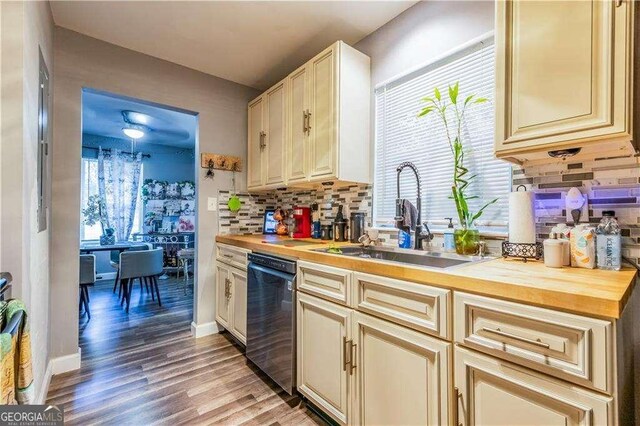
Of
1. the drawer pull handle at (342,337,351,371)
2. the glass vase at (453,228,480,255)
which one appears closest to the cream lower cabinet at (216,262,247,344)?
the drawer pull handle at (342,337,351,371)

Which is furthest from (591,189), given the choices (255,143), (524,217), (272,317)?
(255,143)

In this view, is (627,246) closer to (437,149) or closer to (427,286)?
(427,286)

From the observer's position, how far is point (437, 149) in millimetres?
1842

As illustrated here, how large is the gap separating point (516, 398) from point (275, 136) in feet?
7.85

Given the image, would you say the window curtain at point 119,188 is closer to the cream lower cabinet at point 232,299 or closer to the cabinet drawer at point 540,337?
the cream lower cabinet at point 232,299

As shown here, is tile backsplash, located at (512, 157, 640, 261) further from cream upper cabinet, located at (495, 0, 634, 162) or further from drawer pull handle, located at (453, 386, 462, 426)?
drawer pull handle, located at (453, 386, 462, 426)

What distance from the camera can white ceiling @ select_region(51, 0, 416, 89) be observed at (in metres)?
1.96

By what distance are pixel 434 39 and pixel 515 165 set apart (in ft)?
3.19

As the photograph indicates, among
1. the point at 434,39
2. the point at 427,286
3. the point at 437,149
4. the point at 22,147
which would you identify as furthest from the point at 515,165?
the point at 22,147

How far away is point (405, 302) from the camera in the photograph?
1183 mm

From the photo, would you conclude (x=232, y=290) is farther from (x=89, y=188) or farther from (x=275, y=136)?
(x=89, y=188)

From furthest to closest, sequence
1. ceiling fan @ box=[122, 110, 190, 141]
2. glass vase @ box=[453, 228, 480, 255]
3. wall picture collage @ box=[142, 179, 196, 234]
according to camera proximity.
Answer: wall picture collage @ box=[142, 179, 196, 234] → ceiling fan @ box=[122, 110, 190, 141] → glass vase @ box=[453, 228, 480, 255]

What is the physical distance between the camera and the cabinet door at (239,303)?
7.55 feet

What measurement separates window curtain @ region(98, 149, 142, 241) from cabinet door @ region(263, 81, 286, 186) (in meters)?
4.03
